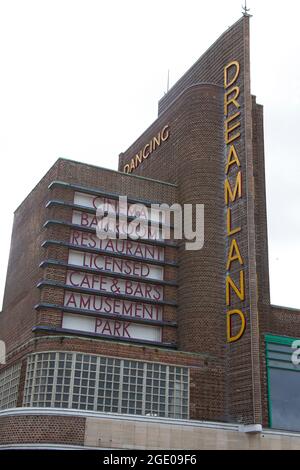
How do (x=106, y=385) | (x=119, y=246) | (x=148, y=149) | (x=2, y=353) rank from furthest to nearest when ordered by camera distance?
(x=148, y=149) < (x=2, y=353) < (x=119, y=246) < (x=106, y=385)

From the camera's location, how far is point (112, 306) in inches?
1481

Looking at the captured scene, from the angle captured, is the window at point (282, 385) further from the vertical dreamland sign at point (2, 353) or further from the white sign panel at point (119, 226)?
the vertical dreamland sign at point (2, 353)

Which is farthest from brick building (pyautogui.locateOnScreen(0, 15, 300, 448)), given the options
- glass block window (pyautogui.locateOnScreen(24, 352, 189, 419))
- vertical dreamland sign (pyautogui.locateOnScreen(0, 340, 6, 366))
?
vertical dreamland sign (pyautogui.locateOnScreen(0, 340, 6, 366))

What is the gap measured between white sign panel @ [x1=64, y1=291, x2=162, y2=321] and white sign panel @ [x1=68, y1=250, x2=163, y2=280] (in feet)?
5.36

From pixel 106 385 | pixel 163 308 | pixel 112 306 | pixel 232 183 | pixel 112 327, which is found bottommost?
pixel 106 385

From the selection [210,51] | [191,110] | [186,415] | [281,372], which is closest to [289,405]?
[281,372]

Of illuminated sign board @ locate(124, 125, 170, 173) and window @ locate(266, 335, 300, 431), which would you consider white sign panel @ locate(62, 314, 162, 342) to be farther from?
illuminated sign board @ locate(124, 125, 170, 173)

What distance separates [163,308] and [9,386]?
9.17 m

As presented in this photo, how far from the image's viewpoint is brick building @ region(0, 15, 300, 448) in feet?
107

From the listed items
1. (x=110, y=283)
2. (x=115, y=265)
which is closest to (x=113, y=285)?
(x=110, y=283)

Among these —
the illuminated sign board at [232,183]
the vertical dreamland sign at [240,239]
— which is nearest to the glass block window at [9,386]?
the vertical dreamland sign at [240,239]

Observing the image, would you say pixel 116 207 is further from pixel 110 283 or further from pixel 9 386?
pixel 9 386

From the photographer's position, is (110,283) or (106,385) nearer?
(106,385)
